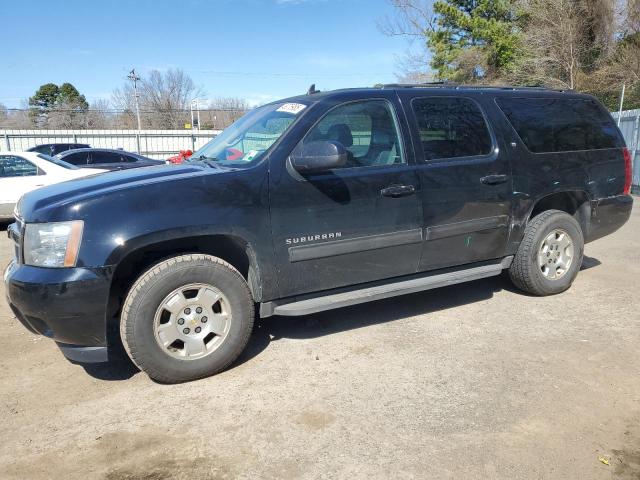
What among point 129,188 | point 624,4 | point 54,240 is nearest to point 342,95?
point 129,188

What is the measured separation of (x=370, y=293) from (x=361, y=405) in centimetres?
101

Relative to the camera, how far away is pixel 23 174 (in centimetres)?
912

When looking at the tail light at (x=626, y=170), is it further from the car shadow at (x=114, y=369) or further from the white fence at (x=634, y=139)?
the white fence at (x=634, y=139)

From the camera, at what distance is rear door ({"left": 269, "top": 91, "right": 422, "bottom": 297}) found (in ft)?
11.7

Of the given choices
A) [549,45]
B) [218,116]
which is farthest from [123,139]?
[549,45]

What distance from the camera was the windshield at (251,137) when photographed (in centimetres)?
374

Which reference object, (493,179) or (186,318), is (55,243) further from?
(493,179)

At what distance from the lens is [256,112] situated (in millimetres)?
4508

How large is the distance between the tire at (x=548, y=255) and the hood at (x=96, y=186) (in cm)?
297

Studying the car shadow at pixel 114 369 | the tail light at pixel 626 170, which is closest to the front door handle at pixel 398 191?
the car shadow at pixel 114 369

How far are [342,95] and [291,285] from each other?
1516 mm

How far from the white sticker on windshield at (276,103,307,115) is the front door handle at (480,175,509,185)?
165 cm

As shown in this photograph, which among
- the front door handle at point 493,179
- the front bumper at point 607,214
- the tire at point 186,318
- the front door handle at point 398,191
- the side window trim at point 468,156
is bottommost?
the tire at point 186,318

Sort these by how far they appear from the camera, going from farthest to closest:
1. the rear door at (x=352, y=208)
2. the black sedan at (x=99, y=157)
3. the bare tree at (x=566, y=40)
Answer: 1. the bare tree at (x=566, y=40)
2. the black sedan at (x=99, y=157)
3. the rear door at (x=352, y=208)
